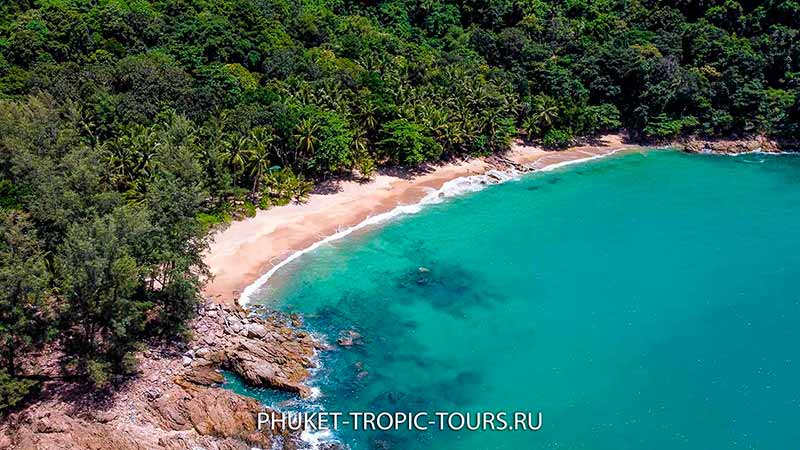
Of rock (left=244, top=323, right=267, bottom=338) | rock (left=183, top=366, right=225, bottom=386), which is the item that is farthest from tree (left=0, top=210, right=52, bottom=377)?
rock (left=244, top=323, right=267, bottom=338)

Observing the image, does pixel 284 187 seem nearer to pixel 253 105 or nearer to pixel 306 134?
pixel 306 134

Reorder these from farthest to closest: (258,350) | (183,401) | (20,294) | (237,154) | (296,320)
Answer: (237,154), (296,320), (258,350), (183,401), (20,294)

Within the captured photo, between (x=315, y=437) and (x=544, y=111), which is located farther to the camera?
(x=544, y=111)

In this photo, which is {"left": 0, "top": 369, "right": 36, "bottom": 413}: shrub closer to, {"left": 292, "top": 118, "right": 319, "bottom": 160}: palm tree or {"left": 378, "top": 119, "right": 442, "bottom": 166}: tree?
Result: {"left": 292, "top": 118, "right": 319, "bottom": 160}: palm tree

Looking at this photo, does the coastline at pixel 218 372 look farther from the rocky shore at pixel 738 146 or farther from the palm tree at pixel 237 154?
the rocky shore at pixel 738 146

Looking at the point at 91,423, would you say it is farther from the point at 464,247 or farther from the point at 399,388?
the point at 464,247

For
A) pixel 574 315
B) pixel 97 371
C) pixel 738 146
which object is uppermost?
pixel 97 371

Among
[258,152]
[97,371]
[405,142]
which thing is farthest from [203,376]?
[405,142]

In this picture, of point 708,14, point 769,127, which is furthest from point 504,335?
point 708,14
